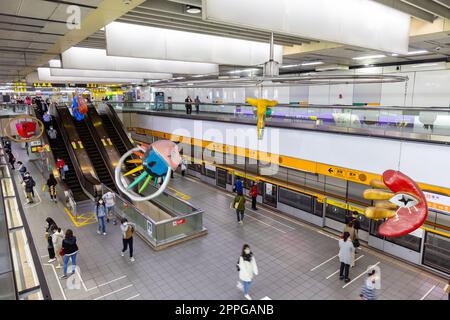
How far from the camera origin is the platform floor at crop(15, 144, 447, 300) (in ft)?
26.3

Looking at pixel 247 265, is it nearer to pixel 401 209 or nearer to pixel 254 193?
pixel 401 209

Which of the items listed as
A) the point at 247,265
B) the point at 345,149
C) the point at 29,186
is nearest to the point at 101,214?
the point at 29,186

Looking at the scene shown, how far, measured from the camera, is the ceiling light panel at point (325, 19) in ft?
13.4

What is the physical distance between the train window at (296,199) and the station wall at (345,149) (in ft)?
5.97

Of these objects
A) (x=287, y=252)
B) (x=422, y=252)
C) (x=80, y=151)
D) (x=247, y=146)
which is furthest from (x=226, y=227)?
(x=80, y=151)

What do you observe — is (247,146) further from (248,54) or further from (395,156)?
(395,156)

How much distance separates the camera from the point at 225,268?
9172mm

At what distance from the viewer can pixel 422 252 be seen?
942 centimetres

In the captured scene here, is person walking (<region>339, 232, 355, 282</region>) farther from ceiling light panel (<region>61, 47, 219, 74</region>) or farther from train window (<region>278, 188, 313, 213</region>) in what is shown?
ceiling light panel (<region>61, 47, 219, 74</region>)

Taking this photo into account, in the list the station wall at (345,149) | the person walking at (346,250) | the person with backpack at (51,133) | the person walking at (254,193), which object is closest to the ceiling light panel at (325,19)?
the station wall at (345,149)

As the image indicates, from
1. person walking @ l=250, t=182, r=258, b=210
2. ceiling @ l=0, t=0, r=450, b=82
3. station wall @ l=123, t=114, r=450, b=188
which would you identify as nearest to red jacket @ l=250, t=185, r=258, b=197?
person walking @ l=250, t=182, r=258, b=210

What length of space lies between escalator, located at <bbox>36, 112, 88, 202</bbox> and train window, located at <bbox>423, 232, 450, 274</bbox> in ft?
48.2

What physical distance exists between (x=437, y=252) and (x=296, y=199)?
5.37 meters

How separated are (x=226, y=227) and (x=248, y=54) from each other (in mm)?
6777
